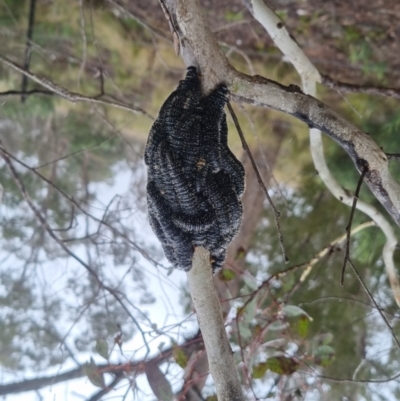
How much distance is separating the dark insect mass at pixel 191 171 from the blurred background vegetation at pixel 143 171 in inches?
33.8

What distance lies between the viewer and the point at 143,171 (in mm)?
1791

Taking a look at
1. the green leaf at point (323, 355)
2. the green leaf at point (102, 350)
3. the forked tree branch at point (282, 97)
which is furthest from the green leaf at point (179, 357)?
the forked tree branch at point (282, 97)

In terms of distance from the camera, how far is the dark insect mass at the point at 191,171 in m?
0.53

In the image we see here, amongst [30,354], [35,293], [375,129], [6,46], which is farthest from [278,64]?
[30,354]

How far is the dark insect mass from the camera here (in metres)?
0.53

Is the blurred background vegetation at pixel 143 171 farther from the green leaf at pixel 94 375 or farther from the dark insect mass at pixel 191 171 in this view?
the dark insect mass at pixel 191 171

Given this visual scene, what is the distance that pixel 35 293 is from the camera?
1659 millimetres

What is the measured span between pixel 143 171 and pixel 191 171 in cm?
128

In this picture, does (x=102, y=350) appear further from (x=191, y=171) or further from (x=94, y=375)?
(x=191, y=171)

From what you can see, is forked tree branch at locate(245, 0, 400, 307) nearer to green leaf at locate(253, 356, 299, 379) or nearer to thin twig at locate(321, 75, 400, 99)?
thin twig at locate(321, 75, 400, 99)

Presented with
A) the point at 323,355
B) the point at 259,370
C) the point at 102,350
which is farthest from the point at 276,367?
the point at 102,350

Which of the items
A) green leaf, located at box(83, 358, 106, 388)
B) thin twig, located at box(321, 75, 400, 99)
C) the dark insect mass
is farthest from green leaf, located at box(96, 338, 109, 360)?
thin twig, located at box(321, 75, 400, 99)

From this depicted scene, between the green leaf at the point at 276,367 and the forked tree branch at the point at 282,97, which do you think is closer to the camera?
the forked tree branch at the point at 282,97

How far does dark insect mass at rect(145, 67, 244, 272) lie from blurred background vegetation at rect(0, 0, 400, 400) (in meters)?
0.86
